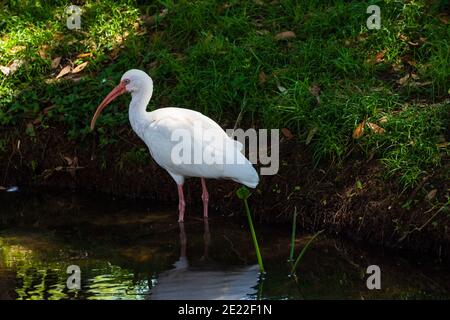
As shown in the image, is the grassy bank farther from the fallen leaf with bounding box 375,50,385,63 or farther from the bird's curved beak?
the bird's curved beak

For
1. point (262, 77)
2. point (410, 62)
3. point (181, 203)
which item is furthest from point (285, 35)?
point (181, 203)

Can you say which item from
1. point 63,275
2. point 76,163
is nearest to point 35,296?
point 63,275

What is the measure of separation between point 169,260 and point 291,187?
1.36 m

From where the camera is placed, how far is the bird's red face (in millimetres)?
8422

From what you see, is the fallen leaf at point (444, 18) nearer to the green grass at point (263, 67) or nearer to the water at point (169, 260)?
the green grass at point (263, 67)

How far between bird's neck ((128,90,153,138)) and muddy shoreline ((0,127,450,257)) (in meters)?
0.54

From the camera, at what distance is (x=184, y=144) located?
7805mm

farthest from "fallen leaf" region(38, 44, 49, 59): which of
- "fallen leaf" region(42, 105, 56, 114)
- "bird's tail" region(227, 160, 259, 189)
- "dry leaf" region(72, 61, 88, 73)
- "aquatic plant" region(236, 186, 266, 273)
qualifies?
"aquatic plant" region(236, 186, 266, 273)

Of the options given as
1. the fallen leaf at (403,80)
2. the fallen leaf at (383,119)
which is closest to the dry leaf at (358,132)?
the fallen leaf at (383,119)

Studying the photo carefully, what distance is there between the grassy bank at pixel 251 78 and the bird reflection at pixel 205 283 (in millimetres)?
1436

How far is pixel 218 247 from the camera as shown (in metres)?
7.54

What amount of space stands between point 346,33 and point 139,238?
2982 mm

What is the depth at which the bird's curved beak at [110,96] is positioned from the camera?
27.7ft

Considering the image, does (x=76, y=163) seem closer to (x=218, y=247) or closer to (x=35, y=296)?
(x=218, y=247)
